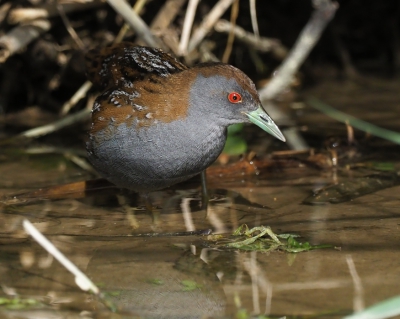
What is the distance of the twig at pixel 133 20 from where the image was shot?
542 centimetres

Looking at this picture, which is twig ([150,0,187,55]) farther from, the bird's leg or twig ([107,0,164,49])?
the bird's leg

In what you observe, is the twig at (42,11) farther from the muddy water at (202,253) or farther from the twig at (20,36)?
the muddy water at (202,253)

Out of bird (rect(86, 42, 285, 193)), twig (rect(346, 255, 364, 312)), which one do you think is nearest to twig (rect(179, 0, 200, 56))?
bird (rect(86, 42, 285, 193))

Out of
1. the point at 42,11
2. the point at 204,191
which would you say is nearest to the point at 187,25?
the point at 42,11

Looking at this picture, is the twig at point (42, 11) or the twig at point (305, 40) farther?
the twig at point (305, 40)

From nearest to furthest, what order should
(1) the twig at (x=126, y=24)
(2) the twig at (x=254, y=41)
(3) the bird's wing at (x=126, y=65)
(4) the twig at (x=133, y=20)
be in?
(3) the bird's wing at (x=126, y=65), (4) the twig at (x=133, y=20), (1) the twig at (x=126, y=24), (2) the twig at (x=254, y=41)

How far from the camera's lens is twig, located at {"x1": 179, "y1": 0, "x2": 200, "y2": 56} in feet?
18.4

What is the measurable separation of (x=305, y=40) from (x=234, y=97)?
7.84 feet

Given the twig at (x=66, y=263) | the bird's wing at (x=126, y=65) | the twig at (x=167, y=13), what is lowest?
the twig at (x=66, y=263)

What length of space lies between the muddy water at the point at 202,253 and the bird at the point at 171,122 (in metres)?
0.31

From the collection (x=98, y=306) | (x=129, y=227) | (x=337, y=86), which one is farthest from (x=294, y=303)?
(x=337, y=86)

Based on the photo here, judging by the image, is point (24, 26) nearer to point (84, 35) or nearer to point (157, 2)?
point (84, 35)

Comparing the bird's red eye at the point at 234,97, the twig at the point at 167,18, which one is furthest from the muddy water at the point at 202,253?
the twig at the point at 167,18

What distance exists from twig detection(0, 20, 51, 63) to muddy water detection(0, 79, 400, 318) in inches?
55.1
